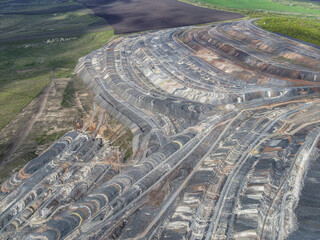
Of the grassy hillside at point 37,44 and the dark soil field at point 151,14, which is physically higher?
the dark soil field at point 151,14

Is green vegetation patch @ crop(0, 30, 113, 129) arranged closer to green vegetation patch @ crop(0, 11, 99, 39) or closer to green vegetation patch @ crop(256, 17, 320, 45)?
green vegetation patch @ crop(0, 11, 99, 39)

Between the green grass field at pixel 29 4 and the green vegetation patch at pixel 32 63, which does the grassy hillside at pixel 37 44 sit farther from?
the green grass field at pixel 29 4

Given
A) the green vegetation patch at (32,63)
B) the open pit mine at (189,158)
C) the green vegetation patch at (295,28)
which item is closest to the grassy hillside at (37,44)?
the green vegetation patch at (32,63)

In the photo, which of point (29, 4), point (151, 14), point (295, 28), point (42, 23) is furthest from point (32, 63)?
point (29, 4)

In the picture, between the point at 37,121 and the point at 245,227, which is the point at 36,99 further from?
the point at 245,227

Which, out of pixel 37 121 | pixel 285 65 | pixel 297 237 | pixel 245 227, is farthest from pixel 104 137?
pixel 285 65

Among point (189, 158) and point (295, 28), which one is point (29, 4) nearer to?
point (295, 28)

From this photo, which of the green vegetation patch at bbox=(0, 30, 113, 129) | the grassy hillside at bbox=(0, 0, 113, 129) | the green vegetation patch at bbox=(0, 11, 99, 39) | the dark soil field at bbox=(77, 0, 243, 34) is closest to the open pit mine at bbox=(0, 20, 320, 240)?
the green vegetation patch at bbox=(0, 30, 113, 129)

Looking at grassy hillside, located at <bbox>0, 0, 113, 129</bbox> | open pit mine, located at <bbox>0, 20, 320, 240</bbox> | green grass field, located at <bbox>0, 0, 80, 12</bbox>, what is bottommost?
open pit mine, located at <bbox>0, 20, 320, 240</bbox>
